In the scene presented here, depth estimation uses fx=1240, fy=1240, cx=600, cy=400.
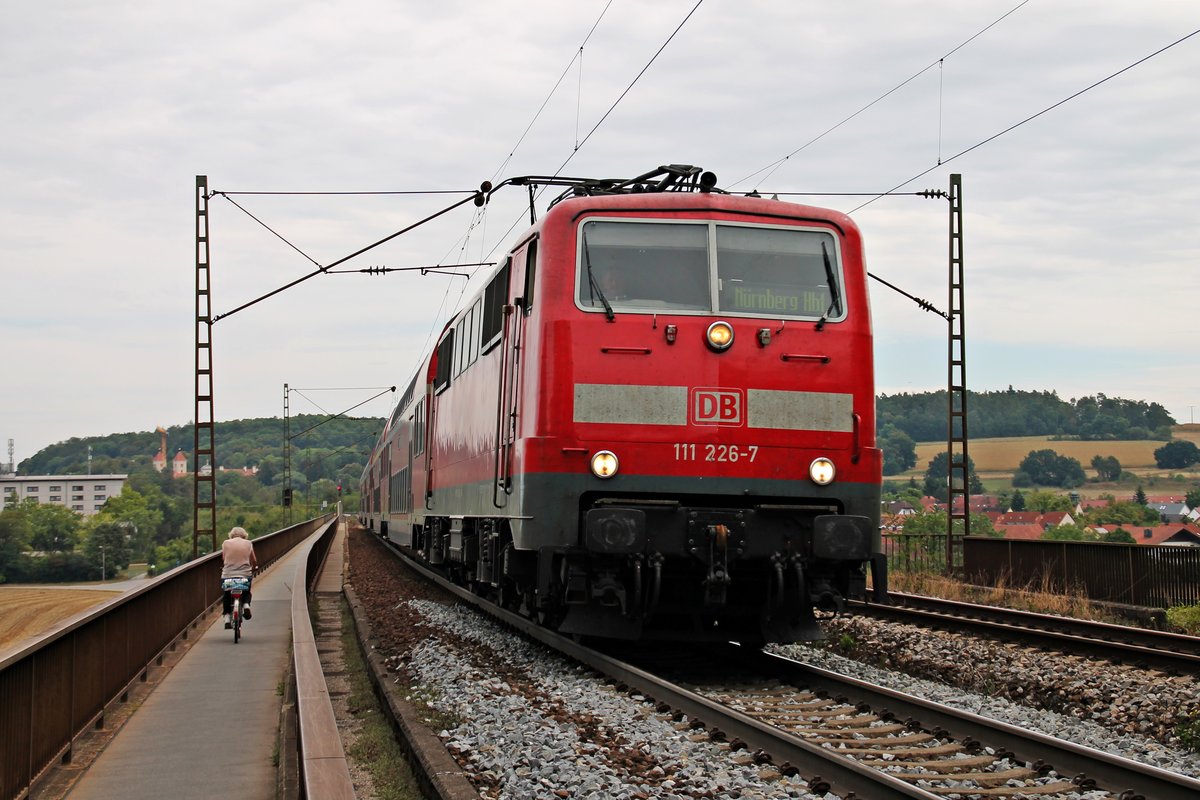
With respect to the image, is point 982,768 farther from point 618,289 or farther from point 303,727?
point 618,289

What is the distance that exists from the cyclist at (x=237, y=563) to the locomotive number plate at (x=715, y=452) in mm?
6385

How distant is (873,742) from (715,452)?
9.84 ft

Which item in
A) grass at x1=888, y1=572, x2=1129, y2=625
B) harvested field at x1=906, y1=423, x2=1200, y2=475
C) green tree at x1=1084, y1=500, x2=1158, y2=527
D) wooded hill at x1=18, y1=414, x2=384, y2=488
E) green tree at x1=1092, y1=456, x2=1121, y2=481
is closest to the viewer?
grass at x1=888, y1=572, x2=1129, y2=625

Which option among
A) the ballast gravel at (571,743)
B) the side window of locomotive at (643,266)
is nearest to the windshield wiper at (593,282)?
the side window of locomotive at (643,266)

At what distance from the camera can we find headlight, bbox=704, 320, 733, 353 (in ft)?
32.1

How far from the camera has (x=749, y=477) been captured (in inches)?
384

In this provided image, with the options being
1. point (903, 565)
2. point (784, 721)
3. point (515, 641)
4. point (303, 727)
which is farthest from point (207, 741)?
point (903, 565)

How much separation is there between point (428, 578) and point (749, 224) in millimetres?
15257

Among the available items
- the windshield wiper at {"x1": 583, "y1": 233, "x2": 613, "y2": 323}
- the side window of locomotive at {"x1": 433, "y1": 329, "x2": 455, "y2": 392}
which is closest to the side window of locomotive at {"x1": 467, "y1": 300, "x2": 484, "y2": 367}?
the side window of locomotive at {"x1": 433, "y1": 329, "x2": 455, "y2": 392}

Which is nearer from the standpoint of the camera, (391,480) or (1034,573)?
(1034,573)

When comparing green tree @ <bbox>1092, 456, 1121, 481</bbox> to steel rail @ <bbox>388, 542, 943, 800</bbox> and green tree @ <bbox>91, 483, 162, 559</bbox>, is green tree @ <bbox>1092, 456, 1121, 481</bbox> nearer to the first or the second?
green tree @ <bbox>91, 483, 162, 559</bbox>

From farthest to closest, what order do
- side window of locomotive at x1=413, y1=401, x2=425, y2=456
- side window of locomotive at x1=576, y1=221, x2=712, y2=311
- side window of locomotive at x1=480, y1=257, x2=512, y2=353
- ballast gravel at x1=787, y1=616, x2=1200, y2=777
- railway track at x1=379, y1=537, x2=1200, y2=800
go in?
side window of locomotive at x1=413, y1=401, x2=425, y2=456, side window of locomotive at x1=480, y1=257, x2=512, y2=353, side window of locomotive at x1=576, y1=221, x2=712, y2=311, ballast gravel at x1=787, y1=616, x2=1200, y2=777, railway track at x1=379, y1=537, x2=1200, y2=800

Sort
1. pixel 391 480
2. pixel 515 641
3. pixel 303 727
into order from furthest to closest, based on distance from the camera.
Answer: pixel 391 480
pixel 515 641
pixel 303 727

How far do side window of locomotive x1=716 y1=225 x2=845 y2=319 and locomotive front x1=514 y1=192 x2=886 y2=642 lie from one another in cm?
1
